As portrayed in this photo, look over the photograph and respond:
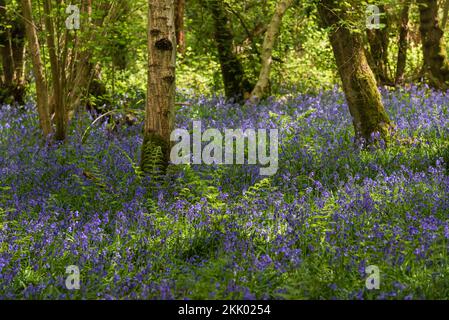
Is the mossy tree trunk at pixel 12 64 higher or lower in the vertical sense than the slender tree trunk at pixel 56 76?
higher

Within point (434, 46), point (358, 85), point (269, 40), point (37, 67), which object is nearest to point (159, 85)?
point (37, 67)

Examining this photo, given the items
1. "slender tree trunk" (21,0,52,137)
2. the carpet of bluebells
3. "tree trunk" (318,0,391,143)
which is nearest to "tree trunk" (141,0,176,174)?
the carpet of bluebells

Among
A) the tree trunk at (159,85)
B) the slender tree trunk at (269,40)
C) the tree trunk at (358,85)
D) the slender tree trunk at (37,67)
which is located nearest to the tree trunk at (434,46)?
the slender tree trunk at (269,40)

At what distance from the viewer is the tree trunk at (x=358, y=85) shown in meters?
8.70

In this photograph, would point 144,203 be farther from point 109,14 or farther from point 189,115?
point 189,115

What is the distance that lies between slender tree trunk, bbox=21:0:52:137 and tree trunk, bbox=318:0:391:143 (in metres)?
3.79

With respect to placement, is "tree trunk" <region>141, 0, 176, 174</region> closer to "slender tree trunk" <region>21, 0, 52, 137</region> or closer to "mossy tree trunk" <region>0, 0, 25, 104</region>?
"slender tree trunk" <region>21, 0, 52, 137</region>

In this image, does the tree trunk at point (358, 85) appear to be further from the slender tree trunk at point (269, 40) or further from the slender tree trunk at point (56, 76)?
the slender tree trunk at point (56, 76)

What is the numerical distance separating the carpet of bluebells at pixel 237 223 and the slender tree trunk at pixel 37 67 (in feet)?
1.68

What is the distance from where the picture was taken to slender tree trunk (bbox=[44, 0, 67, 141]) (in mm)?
8678

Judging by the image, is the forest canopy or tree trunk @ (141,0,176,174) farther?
tree trunk @ (141,0,176,174)

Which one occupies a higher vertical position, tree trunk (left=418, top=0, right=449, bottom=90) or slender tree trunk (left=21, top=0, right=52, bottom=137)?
tree trunk (left=418, top=0, right=449, bottom=90)

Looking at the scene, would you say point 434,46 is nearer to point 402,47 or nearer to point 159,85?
point 402,47

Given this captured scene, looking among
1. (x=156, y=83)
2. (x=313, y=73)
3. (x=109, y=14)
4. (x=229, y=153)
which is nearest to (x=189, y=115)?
(x=109, y=14)
